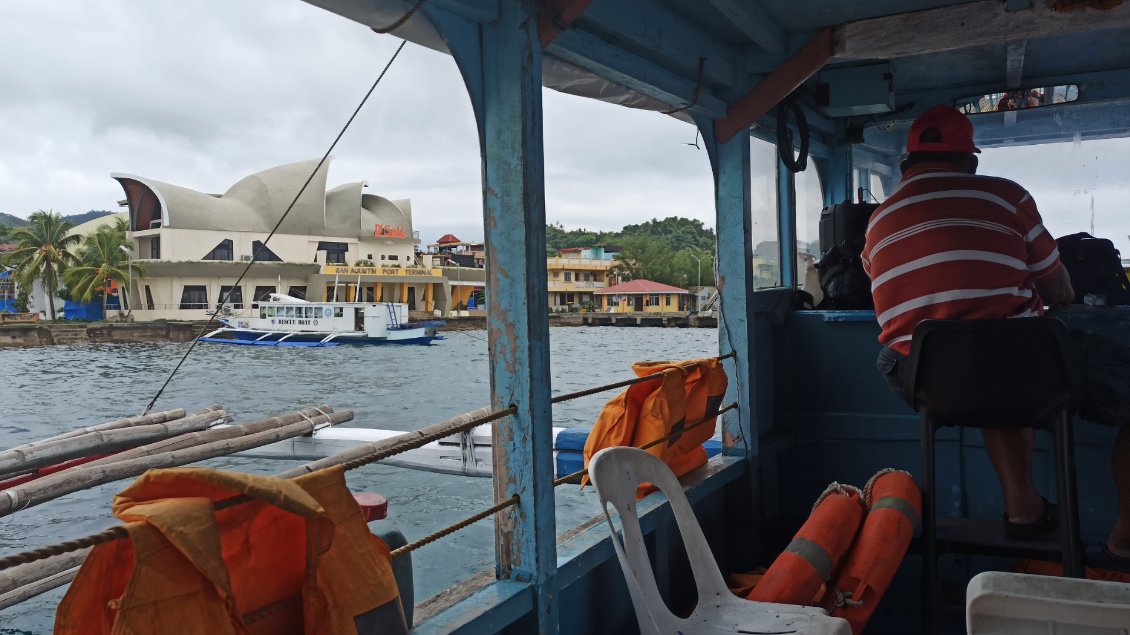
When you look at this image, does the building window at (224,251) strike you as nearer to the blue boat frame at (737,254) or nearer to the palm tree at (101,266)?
the palm tree at (101,266)

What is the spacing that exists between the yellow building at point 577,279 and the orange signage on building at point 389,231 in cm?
1058

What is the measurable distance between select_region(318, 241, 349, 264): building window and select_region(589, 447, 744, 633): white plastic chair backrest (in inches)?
1969

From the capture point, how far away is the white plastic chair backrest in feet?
5.41

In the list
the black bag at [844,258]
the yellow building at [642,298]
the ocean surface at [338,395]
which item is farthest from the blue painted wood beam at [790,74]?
the yellow building at [642,298]

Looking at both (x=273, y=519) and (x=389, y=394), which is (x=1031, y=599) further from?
(x=389, y=394)

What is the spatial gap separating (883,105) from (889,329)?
6.58ft

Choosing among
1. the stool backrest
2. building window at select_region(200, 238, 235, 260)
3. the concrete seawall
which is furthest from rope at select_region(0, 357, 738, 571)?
building window at select_region(200, 238, 235, 260)

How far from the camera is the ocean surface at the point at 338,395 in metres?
16.0

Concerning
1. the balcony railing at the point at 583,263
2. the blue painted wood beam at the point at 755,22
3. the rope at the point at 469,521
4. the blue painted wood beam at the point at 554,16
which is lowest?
the rope at the point at 469,521

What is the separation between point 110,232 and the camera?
4128 cm

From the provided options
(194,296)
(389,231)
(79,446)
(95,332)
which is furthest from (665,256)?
(79,446)

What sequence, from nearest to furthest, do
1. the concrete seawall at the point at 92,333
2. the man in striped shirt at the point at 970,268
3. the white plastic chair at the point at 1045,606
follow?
the white plastic chair at the point at 1045,606
the man in striped shirt at the point at 970,268
the concrete seawall at the point at 92,333

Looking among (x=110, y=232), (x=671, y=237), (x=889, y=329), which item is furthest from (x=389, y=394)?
(x=889, y=329)

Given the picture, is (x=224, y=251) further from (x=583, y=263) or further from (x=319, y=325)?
(x=583, y=263)
